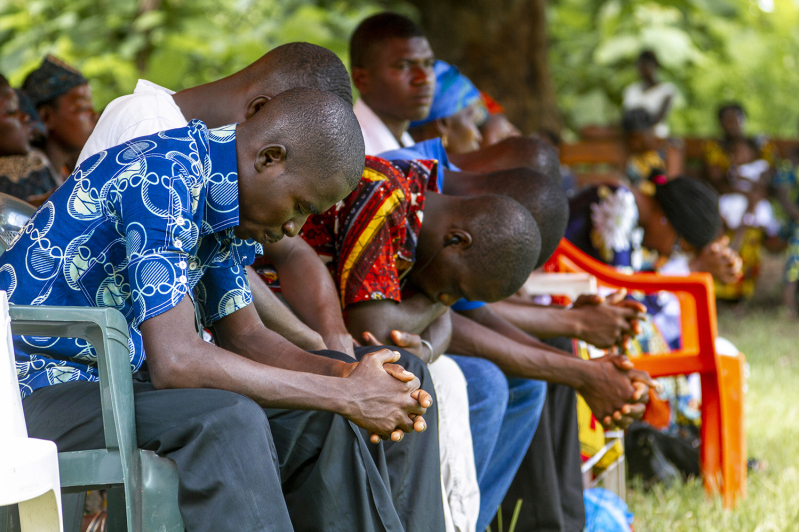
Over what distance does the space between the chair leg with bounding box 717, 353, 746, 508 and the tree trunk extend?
3414mm

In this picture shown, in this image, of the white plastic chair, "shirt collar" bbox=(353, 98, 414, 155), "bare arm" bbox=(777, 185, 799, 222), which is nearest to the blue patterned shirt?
the white plastic chair

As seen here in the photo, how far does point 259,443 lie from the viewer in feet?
5.14

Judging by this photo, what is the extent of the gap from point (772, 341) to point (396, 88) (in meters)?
4.28

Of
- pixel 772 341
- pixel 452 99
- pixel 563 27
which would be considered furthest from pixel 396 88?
pixel 563 27

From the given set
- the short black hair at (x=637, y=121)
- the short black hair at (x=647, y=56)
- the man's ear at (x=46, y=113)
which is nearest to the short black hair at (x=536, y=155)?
the man's ear at (x=46, y=113)

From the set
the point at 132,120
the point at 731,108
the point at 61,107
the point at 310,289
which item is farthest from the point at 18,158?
the point at 731,108

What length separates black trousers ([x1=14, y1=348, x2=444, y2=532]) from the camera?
1.53 m

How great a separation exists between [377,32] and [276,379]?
230cm

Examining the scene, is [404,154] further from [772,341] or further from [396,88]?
[772,341]

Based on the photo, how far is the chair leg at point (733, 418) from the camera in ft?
11.1

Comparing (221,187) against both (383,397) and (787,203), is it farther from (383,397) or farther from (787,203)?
(787,203)

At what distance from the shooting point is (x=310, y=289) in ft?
7.59

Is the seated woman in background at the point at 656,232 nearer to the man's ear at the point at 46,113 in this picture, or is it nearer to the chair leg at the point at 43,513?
the man's ear at the point at 46,113

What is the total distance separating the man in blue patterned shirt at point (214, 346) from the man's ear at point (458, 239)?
0.70 metres
